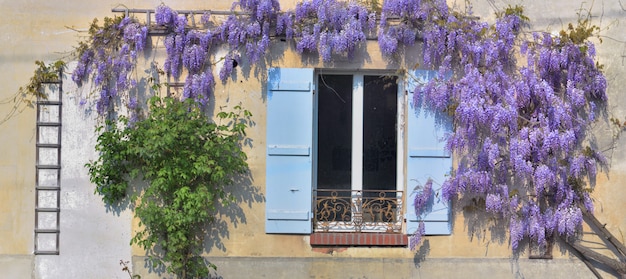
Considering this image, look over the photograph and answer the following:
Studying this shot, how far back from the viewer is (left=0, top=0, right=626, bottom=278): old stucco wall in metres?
5.55

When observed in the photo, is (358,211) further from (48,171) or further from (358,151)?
(48,171)

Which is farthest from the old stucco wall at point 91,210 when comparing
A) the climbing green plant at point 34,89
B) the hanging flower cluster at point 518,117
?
the hanging flower cluster at point 518,117

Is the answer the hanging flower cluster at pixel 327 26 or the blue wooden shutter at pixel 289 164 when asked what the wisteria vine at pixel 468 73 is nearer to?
the hanging flower cluster at pixel 327 26

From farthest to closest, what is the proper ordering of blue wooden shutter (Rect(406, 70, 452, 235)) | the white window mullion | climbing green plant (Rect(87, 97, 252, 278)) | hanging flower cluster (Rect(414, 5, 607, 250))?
the white window mullion → blue wooden shutter (Rect(406, 70, 452, 235)) → hanging flower cluster (Rect(414, 5, 607, 250)) → climbing green plant (Rect(87, 97, 252, 278))

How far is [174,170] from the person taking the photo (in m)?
5.28

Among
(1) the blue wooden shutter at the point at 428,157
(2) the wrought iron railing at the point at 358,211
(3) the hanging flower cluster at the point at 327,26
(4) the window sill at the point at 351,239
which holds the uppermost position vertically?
(3) the hanging flower cluster at the point at 327,26

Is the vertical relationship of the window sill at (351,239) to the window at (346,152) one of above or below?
below

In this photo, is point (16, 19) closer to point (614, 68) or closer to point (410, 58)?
point (410, 58)

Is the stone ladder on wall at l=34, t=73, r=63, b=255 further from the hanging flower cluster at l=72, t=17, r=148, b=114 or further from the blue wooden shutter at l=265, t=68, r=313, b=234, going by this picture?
the blue wooden shutter at l=265, t=68, r=313, b=234

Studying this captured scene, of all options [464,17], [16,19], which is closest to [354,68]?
[464,17]

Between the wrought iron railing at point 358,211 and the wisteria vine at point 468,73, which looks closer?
the wisteria vine at point 468,73

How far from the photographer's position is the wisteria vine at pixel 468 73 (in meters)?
5.50

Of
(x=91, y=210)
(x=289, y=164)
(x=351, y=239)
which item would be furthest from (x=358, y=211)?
(x=91, y=210)

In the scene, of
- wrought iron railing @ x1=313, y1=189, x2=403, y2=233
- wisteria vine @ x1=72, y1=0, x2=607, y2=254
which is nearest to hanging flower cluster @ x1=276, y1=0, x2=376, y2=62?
wisteria vine @ x1=72, y1=0, x2=607, y2=254
